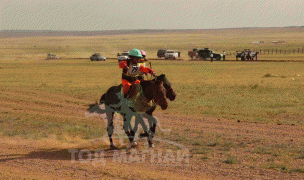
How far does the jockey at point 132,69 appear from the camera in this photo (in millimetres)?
9422

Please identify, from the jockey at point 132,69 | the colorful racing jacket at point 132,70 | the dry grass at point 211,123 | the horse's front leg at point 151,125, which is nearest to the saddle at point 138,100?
the jockey at point 132,69

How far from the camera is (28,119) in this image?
15570 mm

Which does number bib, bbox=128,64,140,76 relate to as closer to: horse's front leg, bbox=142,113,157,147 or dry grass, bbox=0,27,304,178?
horse's front leg, bbox=142,113,157,147

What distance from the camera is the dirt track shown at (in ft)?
25.5

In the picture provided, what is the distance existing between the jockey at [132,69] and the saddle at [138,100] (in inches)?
5.4


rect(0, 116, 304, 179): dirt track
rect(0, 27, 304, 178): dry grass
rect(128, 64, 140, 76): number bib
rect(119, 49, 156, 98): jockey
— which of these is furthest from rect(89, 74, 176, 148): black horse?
rect(0, 27, 304, 178): dry grass

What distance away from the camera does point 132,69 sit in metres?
9.40

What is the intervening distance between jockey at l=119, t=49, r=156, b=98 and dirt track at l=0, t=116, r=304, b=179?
5.73ft

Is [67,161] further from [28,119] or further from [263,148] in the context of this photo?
[28,119]

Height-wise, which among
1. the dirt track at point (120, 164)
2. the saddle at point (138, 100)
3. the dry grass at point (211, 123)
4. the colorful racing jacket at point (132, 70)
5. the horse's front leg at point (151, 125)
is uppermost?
the colorful racing jacket at point (132, 70)

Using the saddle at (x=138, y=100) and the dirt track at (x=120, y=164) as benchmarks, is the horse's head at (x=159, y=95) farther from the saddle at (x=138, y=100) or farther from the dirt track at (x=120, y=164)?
the dirt track at (x=120, y=164)

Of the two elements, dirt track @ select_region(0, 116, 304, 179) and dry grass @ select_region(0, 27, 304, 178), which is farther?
dry grass @ select_region(0, 27, 304, 178)

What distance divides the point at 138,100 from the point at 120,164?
5.48ft

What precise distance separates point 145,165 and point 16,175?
106 inches
